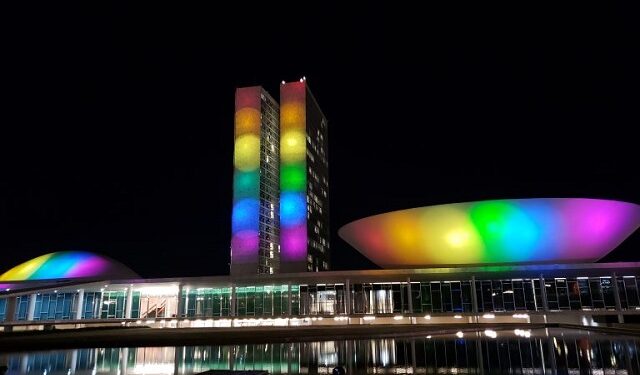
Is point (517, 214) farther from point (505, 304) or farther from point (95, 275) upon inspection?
point (95, 275)

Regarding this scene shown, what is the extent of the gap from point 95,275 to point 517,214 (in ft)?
156

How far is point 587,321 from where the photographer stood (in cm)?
4247

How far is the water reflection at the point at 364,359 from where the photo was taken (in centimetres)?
1327

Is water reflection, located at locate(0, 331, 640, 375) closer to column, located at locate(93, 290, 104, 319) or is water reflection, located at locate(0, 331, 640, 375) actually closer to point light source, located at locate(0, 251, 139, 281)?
column, located at locate(93, 290, 104, 319)

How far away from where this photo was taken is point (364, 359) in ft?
50.8

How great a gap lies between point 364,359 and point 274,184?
77.2m

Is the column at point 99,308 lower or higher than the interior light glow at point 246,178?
lower

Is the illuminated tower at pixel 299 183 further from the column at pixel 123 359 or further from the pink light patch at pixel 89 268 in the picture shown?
the column at pixel 123 359

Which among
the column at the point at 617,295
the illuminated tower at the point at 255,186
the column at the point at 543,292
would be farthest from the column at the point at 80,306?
the column at the point at 617,295

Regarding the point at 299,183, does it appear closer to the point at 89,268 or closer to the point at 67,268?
the point at 89,268

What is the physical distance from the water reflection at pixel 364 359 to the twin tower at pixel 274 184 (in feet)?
193

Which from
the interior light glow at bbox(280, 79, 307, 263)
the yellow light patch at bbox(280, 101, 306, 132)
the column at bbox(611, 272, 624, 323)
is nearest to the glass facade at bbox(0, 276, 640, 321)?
the column at bbox(611, 272, 624, 323)

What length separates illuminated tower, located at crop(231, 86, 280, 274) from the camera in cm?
7938

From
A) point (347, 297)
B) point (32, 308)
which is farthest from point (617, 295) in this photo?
point (32, 308)
